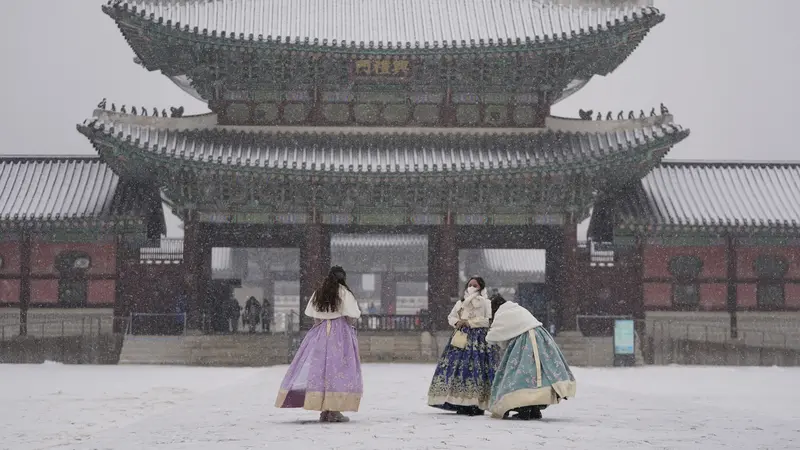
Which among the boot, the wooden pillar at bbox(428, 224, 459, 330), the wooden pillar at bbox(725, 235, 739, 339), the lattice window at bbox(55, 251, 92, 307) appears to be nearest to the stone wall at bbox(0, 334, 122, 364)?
the lattice window at bbox(55, 251, 92, 307)

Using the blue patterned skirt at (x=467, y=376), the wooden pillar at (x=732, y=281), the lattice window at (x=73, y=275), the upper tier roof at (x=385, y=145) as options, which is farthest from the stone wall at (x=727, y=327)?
the blue patterned skirt at (x=467, y=376)

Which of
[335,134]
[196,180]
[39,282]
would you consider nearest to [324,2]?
[335,134]

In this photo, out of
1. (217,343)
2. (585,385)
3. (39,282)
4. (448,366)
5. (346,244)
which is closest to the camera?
(448,366)

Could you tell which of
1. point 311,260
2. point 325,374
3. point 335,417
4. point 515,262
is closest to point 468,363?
point 335,417

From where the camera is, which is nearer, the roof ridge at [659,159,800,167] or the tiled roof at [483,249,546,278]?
the roof ridge at [659,159,800,167]

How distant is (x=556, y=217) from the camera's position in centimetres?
2983

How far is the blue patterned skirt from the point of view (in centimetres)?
1477

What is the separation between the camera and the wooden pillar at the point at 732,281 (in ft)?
100

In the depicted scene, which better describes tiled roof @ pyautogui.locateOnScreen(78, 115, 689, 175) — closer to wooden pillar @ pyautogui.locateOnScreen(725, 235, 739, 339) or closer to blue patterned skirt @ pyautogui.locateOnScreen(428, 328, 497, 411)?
wooden pillar @ pyautogui.locateOnScreen(725, 235, 739, 339)

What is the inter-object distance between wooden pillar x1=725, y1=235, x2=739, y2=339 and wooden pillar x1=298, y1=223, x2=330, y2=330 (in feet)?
35.4

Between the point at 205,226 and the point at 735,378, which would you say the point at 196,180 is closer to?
the point at 205,226

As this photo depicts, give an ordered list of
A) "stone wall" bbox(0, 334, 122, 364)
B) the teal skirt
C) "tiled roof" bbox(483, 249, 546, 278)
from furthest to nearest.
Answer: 1. "tiled roof" bbox(483, 249, 546, 278)
2. "stone wall" bbox(0, 334, 122, 364)
3. the teal skirt

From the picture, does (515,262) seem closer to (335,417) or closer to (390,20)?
(390,20)

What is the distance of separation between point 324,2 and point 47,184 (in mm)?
9124
